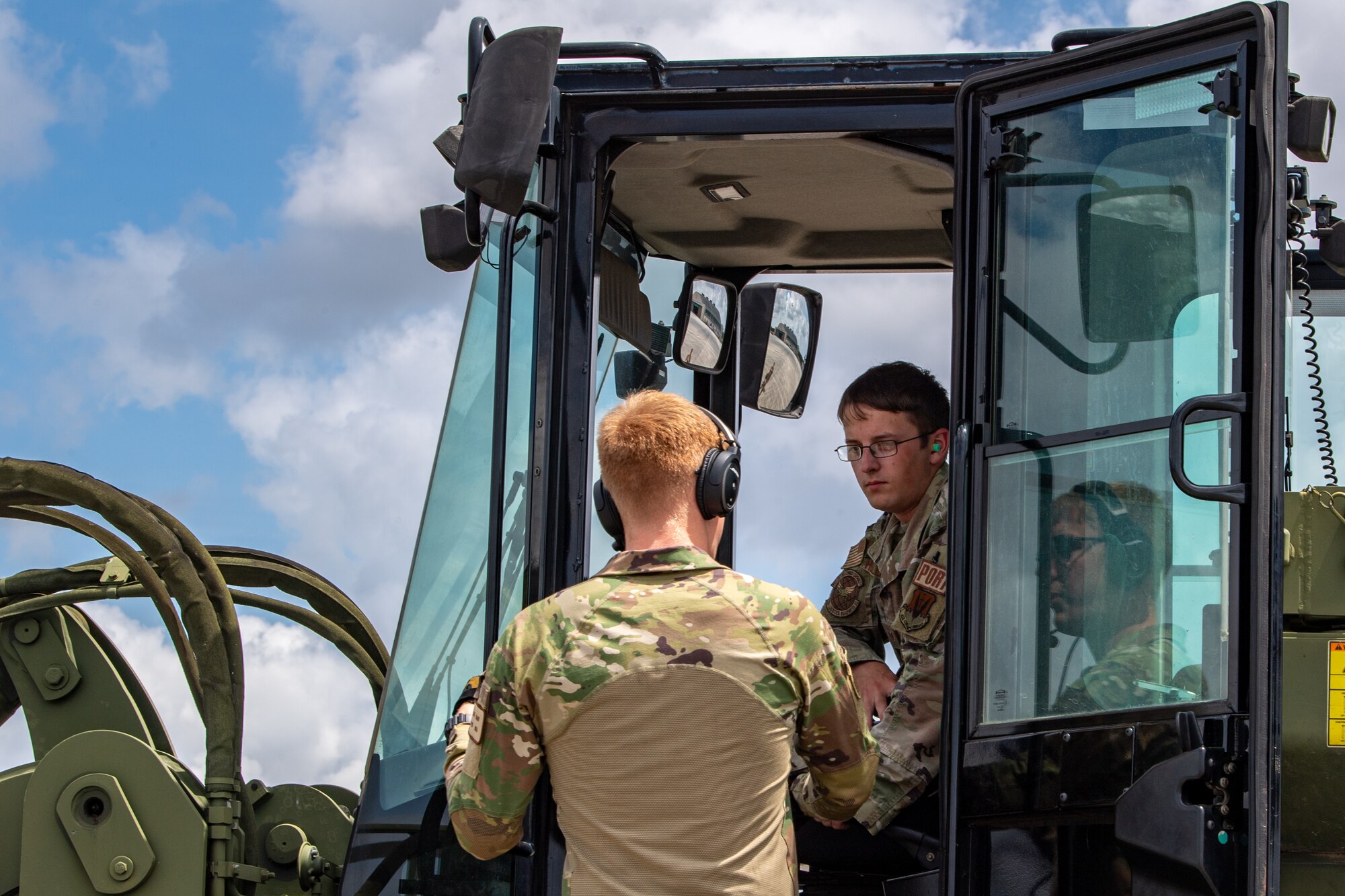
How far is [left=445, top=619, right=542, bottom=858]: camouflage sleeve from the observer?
247 cm

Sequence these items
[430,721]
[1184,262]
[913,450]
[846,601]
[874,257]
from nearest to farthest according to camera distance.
A: [1184,262] < [430,721] < [913,450] < [846,601] < [874,257]

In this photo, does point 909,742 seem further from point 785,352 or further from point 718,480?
point 785,352

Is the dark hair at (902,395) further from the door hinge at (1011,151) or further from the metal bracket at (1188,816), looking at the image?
the metal bracket at (1188,816)

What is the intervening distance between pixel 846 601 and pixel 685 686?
54.1 inches

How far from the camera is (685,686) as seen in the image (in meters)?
2.39

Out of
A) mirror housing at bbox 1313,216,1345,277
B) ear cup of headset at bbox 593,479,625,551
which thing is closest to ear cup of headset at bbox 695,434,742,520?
ear cup of headset at bbox 593,479,625,551

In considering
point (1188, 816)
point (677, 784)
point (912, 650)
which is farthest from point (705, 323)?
point (1188, 816)

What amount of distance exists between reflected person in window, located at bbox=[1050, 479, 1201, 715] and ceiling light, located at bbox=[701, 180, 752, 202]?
145 cm

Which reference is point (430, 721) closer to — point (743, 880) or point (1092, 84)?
point (743, 880)

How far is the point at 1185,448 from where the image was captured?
2600mm

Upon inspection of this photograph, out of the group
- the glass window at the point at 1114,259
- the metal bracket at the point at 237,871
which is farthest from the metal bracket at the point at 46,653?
the glass window at the point at 1114,259

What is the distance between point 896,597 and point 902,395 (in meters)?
0.48

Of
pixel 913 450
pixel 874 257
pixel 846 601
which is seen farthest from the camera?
pixel 874 257

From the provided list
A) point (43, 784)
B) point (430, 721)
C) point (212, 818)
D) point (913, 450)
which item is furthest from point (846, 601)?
point (43, 784)
